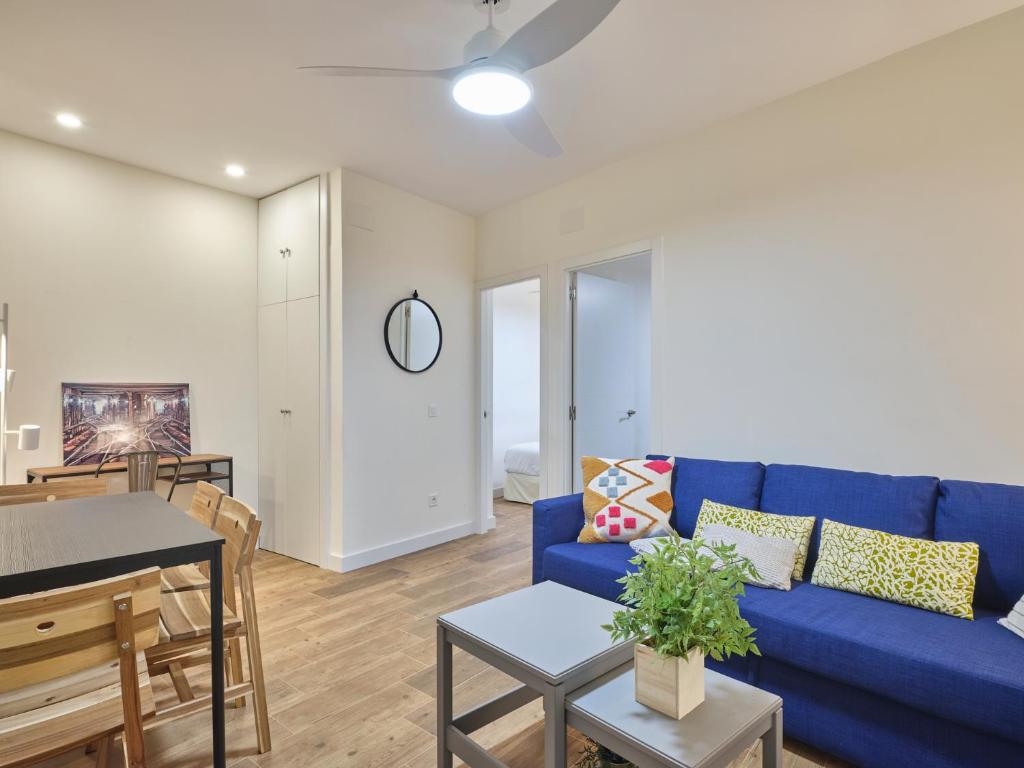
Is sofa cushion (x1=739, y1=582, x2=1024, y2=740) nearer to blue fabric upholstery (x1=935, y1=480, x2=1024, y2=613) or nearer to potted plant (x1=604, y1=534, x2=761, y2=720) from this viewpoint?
blue fabric upholstery (x1=935, y1=480, x2=1024, y2=613)

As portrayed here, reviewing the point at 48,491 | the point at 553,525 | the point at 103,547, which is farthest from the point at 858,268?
the point at 48,491

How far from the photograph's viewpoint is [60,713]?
3.90ft

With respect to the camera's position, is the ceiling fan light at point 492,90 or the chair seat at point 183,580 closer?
the chair seat at point 183,580

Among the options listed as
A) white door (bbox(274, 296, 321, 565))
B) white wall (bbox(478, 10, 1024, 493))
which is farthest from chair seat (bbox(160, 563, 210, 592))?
white wall (bbox(478, 10, 1024, 493))

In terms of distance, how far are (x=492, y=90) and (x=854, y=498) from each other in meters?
2.24

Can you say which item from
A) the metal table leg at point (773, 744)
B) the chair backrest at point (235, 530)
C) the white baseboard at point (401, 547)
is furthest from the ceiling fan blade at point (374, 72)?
the white baseboard at point (401, 547)

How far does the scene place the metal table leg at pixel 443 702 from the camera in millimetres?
1584

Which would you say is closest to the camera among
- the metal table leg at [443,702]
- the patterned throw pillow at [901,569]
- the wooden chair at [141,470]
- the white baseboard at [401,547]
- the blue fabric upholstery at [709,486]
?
the metal table leg at [443,702]

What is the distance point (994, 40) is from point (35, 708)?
12.7 feet

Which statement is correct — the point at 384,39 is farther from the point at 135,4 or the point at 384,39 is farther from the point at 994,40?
the point at 994,40

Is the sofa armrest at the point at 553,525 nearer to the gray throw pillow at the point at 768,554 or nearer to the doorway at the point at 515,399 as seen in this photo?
the gray throw pillow at the point at 768,554

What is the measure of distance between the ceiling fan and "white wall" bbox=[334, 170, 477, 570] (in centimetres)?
180

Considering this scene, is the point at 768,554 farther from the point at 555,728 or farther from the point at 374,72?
the point at 374,72

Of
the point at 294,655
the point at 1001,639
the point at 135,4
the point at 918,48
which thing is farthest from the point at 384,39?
the point at 1001,639
